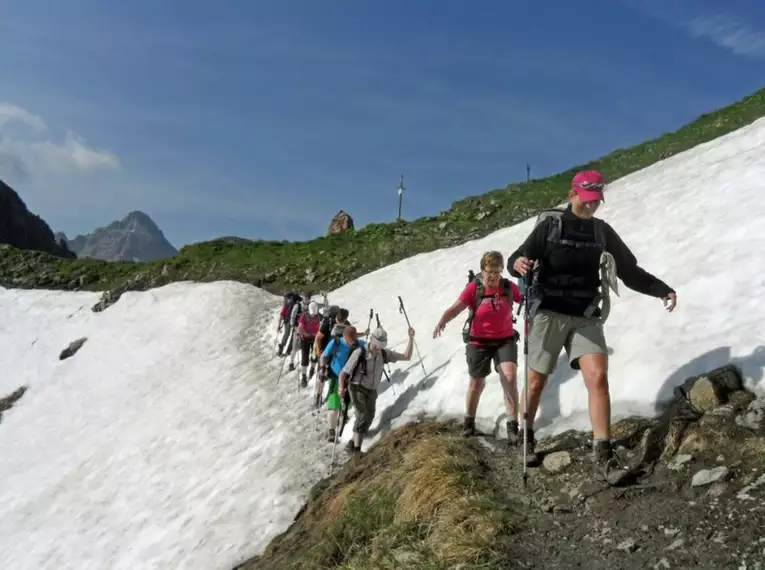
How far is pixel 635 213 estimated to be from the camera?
626 inches

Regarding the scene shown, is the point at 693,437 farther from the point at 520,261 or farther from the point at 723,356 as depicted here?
the point at 520,261

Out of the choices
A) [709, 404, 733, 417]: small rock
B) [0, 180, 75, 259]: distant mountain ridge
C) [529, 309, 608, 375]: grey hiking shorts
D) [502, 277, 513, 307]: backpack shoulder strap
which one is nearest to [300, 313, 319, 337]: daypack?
[502, 277, 513, 307]: backpack shoulder strap

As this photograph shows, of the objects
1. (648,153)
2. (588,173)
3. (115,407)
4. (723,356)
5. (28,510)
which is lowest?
(28,510)

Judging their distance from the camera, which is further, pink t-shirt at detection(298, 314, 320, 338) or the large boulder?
the large boulder

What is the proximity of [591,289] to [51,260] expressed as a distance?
4794 cm

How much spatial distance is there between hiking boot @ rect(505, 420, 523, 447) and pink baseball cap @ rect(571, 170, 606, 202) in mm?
3490

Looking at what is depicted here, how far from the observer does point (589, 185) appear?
6352 millimetres

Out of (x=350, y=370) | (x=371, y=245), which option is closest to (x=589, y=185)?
(x=350, y=370)

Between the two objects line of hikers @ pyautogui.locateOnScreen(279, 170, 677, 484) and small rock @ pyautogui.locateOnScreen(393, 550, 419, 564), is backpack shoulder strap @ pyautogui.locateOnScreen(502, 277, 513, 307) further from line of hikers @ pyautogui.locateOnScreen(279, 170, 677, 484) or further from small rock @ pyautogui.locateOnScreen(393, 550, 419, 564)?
small rock @ pyautogui.locateOnScreen(393, 550, 419, 564)

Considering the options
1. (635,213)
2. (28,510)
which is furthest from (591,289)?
(28,510)

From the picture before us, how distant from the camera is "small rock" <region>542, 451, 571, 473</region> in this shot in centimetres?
692

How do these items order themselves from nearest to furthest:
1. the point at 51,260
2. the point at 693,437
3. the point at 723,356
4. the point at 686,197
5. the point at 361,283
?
the point at 693,437 < the point at 723,356 < the point at 686,197 < the point at 361,283 < the point at 51,260

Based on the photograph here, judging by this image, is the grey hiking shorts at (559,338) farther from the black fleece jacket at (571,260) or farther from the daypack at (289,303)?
the daypack at (289,303)

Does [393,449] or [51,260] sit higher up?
[51,260]
